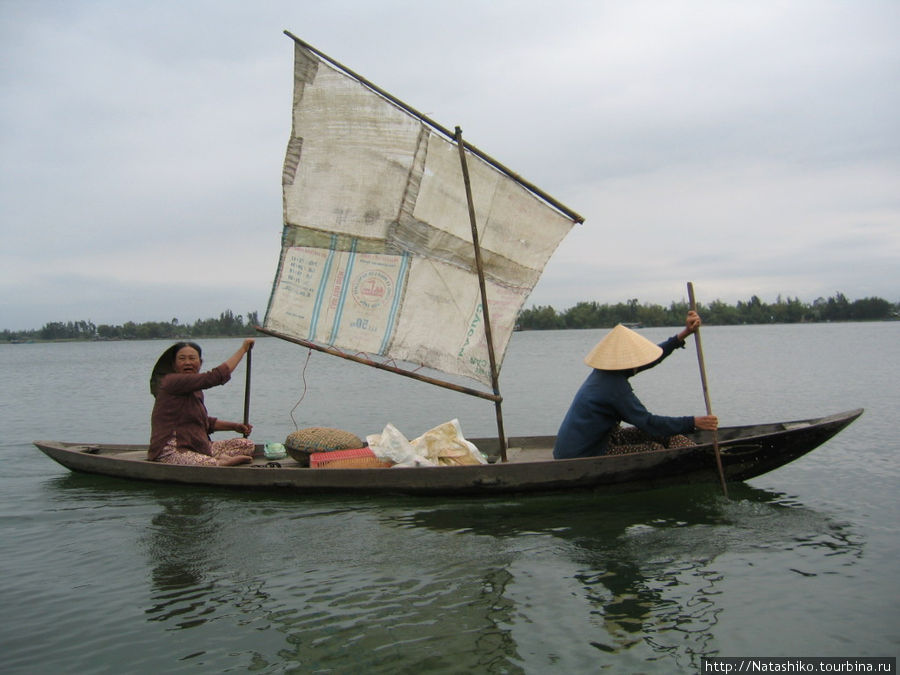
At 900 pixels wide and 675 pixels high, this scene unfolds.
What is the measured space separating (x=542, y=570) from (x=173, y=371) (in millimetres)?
5149

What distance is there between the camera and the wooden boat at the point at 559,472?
7.29 meters

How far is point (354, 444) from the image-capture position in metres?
8.84

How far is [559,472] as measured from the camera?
7.41 metres

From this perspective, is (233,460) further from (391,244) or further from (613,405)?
(613,405)

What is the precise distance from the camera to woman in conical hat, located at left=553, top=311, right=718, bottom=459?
6.88m

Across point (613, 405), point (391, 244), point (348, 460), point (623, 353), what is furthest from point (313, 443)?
point (623, 353)

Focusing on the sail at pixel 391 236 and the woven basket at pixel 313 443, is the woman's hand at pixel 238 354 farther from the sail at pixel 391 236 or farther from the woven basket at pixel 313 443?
the woven basket at pixel 313 443

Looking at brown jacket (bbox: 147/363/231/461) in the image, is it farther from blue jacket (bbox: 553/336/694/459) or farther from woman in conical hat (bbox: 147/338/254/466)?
blue jacket (bbox: 553/336/694/459)

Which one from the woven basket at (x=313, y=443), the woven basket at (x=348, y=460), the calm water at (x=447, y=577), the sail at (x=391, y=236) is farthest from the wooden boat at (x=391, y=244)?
the calm water at (x=447, y=577)

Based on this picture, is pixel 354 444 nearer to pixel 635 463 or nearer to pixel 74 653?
pixel 635 463

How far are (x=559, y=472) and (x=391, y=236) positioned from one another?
10.9 ft

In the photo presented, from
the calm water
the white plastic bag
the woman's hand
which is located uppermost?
the woman's hand

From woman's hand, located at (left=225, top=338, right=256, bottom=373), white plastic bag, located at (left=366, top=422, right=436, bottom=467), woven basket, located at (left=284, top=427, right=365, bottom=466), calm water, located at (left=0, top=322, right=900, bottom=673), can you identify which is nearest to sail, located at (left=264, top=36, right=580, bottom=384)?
woman's hand, located at (left=225, top=338, right=256, bottom=373)

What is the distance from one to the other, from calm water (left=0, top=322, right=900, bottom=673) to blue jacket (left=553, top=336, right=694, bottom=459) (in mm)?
601
